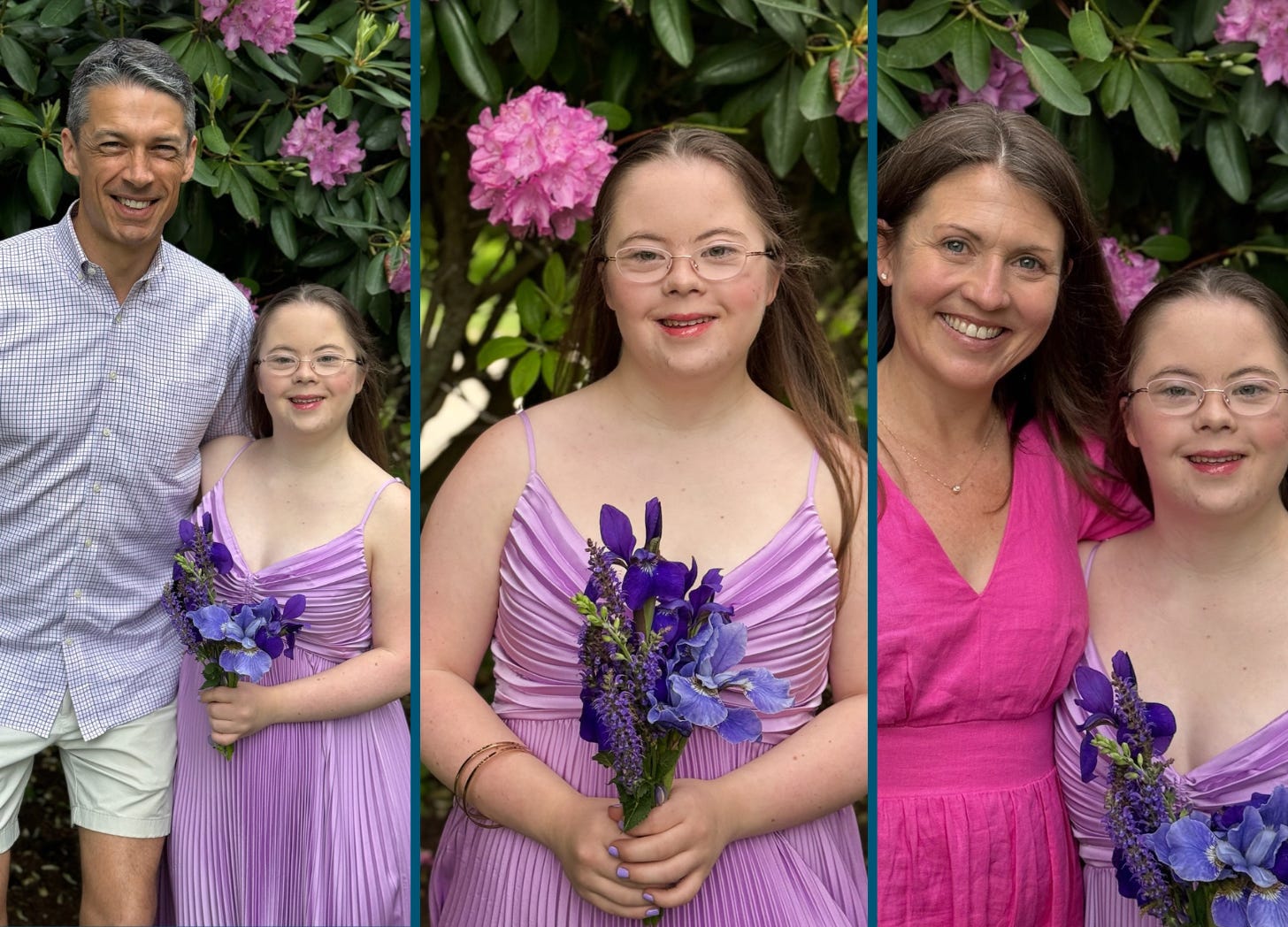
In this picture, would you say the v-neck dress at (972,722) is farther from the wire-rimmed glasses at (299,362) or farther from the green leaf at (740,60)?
the wire-rimmed glasses at (299,362)

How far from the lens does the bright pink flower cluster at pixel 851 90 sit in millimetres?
2357

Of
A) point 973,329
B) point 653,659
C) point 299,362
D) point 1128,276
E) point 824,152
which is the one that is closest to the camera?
point 653,659

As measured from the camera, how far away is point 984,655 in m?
2.19

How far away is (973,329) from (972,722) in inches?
25.5

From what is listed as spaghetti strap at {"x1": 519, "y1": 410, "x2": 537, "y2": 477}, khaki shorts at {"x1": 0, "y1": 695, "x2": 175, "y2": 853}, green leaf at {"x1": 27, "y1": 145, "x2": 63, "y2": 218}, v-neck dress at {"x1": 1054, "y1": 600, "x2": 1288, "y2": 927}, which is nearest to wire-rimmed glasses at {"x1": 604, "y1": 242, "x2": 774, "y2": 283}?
spaghetti strap at {"x1": 519, "y1": 410, "x2": 537, "y2": 477}

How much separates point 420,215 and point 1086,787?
4.89 ft

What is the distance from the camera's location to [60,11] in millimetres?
2385

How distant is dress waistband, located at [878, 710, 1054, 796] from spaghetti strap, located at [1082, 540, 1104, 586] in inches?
9.5

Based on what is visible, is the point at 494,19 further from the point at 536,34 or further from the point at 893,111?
the point at 893,111

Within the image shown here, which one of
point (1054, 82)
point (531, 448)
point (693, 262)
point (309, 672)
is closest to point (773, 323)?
point (693, 262)

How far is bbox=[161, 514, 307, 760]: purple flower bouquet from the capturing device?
87.4 inches

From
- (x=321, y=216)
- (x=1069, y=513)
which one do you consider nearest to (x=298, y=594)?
(x=321, y=216)

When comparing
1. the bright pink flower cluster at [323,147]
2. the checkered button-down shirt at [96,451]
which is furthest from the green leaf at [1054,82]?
the checkered button-down shirt at [96,451]

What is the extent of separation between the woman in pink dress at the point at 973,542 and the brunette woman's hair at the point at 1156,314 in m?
0.06
